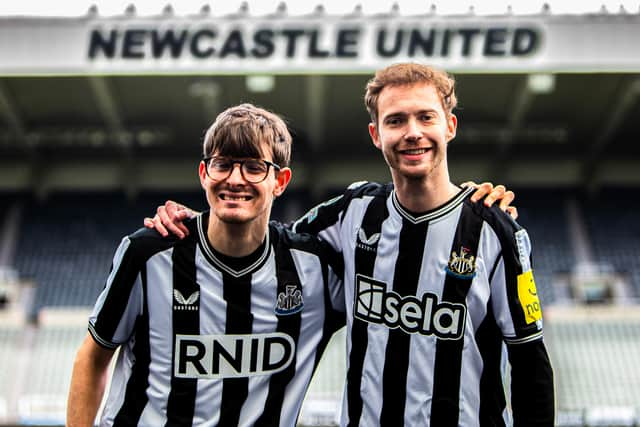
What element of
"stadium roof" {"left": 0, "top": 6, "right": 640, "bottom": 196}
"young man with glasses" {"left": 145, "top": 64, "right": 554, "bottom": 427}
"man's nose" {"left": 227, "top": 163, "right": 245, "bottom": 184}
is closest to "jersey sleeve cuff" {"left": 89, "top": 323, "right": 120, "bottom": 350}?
"man's nose" {"left": 227, "top": 163, "right": 245, "bottom": 184}

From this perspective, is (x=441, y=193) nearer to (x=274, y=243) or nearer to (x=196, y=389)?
(x=274, y=243)

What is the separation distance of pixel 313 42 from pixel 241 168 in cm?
737

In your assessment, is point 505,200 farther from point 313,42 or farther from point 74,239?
point 74,239

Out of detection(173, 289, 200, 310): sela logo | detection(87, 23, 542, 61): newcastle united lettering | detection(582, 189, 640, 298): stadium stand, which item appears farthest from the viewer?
detection(582, 189, 640, 298): stadium stand

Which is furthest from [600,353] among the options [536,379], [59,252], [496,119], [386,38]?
[59,252]

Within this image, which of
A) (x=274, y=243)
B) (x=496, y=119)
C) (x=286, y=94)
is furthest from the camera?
(x=496, y=119)

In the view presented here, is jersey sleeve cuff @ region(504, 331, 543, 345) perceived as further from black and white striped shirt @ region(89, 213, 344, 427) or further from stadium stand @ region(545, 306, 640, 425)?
stadium stand @ region(545, 306, 640, 425)

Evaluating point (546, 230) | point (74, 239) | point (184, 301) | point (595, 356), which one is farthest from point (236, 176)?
point (546, 230)

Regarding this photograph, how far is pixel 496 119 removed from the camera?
11188mm

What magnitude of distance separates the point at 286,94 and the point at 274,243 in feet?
27.6

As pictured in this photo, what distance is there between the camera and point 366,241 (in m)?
2.20

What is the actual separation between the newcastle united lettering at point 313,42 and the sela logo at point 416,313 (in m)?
7.28

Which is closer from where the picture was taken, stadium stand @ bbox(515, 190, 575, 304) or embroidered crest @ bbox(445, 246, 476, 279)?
embroidered crest @ bbox(445, 246, 476, 279)

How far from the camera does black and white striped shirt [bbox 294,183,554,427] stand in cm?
200
